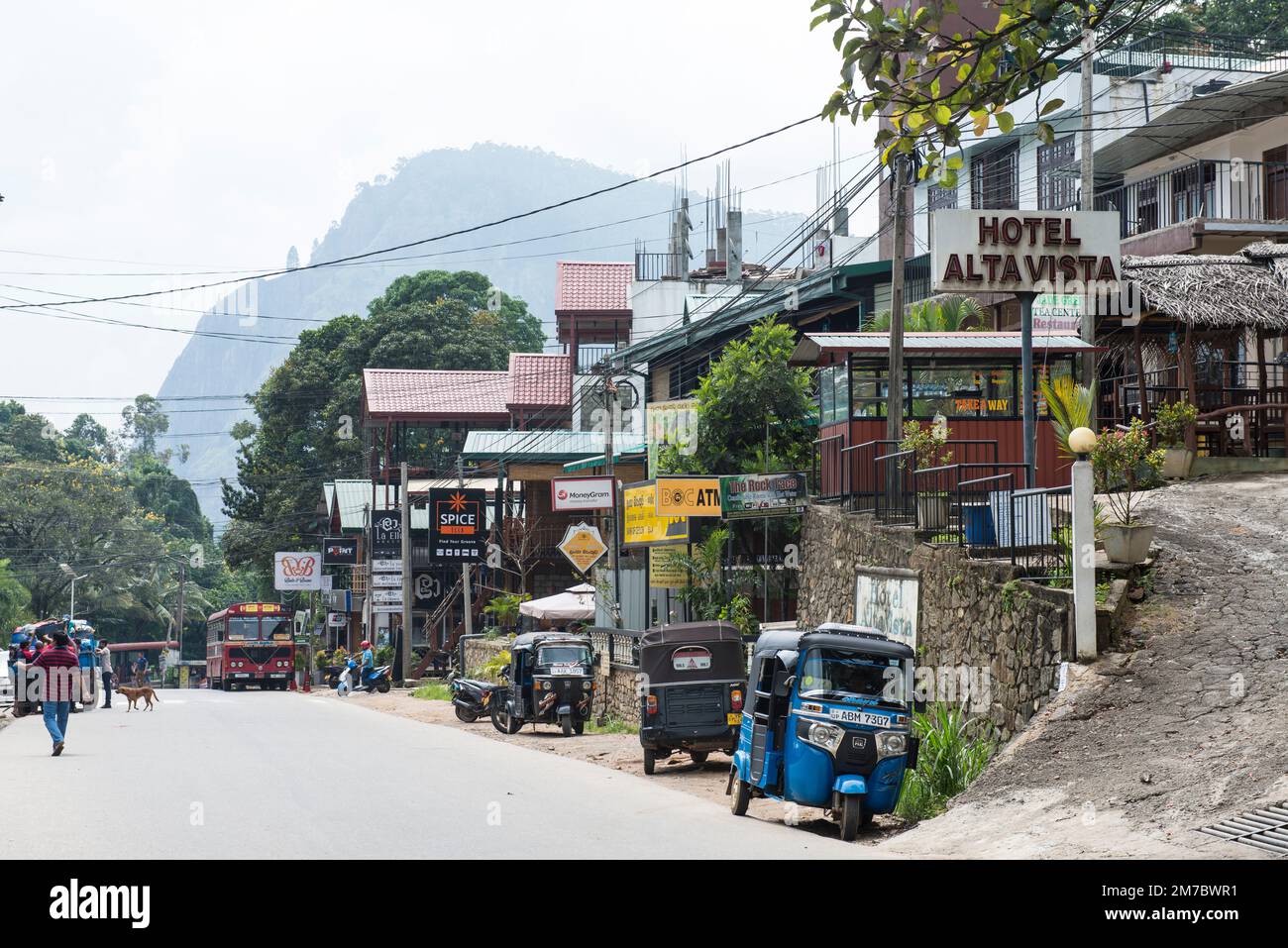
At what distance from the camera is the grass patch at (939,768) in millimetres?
14070

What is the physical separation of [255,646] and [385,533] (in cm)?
1100

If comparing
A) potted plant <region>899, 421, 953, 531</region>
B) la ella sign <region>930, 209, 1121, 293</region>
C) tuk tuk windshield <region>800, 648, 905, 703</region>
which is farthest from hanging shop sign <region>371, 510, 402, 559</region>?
tuk tuk windshield <region>800, 648, 905, 703</region>

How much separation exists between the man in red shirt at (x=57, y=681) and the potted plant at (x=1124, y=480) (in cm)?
1331

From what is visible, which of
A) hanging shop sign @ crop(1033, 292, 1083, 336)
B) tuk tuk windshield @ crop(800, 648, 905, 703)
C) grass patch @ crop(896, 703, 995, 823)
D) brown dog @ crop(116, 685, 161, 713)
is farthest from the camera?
brown dog @ crop(116, 685, 161, 713)

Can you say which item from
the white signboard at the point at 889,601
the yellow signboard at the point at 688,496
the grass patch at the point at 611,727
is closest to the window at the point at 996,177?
the yellow signboard at the point at 688,496

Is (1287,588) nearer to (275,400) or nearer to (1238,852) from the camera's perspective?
(1238,852)

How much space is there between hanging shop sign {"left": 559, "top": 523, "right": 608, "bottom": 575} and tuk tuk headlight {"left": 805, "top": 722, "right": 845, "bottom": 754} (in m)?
16.7

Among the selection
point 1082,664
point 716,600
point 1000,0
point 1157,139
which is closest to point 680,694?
point 1082,664

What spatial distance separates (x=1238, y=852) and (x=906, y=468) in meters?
10.6

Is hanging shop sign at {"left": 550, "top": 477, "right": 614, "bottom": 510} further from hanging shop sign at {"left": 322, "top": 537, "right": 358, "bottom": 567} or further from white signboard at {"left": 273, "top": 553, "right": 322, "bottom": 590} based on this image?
white signboard at {"left": 273, "top": 553, "right": 322, "bottom": 590}

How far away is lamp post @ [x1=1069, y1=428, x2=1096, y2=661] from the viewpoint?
13961mm

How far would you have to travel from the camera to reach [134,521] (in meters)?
80.6

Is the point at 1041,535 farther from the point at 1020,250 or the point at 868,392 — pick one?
the point at 868,392

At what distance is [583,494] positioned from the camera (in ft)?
111
